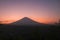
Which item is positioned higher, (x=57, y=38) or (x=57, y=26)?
(x=57, y=26)

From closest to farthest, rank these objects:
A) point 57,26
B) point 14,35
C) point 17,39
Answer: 1. point 17,39
2. point 14,35
3. point 57,26

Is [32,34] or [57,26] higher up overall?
[57,26]

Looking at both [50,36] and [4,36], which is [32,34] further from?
[4,36]

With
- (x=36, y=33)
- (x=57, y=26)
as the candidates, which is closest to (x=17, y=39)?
(x=36, y=33)

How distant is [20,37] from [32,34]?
2.84 ft

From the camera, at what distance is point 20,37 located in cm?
805

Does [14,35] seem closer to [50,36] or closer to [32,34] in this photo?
[32,34]

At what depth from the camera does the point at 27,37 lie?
8.19m

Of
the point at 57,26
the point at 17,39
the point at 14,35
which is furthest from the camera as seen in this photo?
the point at 57,26

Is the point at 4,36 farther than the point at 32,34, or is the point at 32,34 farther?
the point at 32,34

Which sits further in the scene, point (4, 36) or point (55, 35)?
point (55, 35)

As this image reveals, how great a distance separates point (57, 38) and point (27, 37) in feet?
5.09

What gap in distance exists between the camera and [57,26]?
36.0ft

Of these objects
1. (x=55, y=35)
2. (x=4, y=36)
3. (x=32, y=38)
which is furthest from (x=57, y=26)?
(x=4, y=36)
